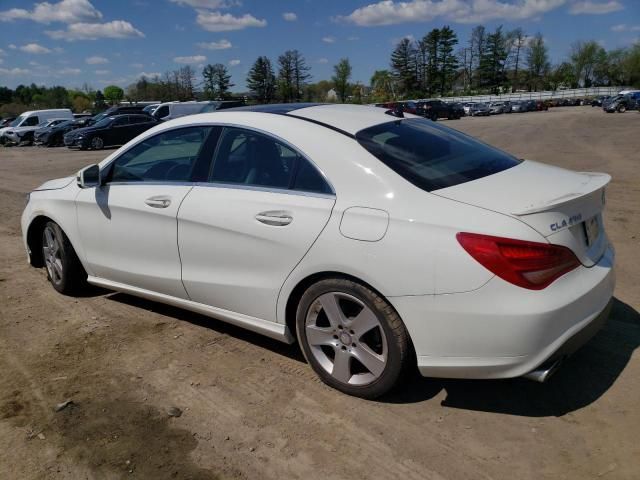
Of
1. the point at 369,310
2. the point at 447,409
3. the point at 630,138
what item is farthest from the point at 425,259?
the point at 630,138

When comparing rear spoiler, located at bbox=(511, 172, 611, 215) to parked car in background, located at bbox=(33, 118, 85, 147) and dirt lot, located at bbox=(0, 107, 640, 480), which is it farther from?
parked car in background, located at bbox=(33, 118, 85, 147)

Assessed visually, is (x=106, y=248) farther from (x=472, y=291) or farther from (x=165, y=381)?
(x=472, y=291)

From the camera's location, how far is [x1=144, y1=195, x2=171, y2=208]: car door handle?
387cm

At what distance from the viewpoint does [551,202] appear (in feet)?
9.08

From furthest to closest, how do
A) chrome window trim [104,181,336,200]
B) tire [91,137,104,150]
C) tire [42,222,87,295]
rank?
tire [91,137,104,150]
tire [42,222,87,295]
chrome window trim [104,181,336,200]

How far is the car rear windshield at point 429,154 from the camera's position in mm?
3076

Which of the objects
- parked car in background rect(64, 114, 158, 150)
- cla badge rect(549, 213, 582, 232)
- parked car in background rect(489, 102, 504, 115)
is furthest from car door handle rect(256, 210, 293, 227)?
parked car in background rect(489, 102, 504, 115)

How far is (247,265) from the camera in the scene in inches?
136

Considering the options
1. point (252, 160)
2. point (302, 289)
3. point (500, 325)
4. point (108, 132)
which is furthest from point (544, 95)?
point (500, 325)

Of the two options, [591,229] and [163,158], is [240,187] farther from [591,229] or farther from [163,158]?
[591,229]

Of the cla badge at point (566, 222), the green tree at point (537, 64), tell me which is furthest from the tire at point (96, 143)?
the green tree at point (537, 64)

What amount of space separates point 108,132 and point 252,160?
24557mm

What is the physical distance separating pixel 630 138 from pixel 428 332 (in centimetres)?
1956

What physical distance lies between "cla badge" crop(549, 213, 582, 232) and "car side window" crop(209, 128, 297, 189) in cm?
148
